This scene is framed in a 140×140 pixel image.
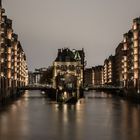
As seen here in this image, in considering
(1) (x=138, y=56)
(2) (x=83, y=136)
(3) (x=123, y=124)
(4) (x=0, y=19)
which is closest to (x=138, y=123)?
(3) (x=123, y=124)

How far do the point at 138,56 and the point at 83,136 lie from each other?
130m

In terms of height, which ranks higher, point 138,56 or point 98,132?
point 138,56

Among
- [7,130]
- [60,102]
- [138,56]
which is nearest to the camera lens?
[7,130]

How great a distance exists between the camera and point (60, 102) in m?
175

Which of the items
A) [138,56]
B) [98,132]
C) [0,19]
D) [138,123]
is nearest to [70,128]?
[98,132]

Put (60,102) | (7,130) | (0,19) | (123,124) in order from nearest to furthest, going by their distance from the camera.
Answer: (7,130), (123,124), (0,19), (60,102)

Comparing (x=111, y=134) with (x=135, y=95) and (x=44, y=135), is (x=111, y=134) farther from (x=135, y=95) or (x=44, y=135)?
(x=135, y=95)

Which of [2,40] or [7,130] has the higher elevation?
[2,40]

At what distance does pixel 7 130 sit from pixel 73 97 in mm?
105126

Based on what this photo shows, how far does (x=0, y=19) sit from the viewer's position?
539 ft

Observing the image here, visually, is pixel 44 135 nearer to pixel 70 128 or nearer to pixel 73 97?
pixel 70 128

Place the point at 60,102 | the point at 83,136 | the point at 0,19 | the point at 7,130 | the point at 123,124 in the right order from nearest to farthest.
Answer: the point at 83,136 → the point at 7,130 → the point at 123,124 → the point at 0,19 → the point at 60,102

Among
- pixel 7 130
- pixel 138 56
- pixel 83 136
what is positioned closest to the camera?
pixel 83 136

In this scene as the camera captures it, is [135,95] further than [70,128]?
Yes
